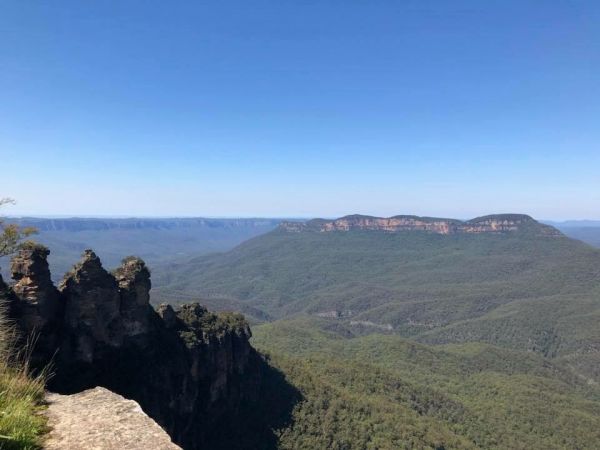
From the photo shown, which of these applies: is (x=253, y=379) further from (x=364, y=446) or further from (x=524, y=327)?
(x=524, y=327)

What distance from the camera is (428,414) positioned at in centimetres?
7894

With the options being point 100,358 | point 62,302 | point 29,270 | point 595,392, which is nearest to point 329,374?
point 100,358

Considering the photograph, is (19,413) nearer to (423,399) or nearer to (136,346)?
(136,346)

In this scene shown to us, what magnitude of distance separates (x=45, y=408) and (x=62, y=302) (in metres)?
30.4

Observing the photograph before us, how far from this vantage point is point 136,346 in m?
41.7

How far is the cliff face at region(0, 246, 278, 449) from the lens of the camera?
32625 millimetres

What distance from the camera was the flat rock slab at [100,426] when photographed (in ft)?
26.3

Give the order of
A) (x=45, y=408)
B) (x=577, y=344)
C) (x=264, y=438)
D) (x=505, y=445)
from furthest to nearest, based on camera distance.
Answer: (x=577, y=344)
(x=505, y=445)
(x=264, y=438)
(x=45, y=408)

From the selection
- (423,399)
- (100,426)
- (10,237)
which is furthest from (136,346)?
(423,399)

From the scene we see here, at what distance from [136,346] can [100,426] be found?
3594 centimetres

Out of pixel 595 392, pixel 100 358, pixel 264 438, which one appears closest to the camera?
pixel 100 358

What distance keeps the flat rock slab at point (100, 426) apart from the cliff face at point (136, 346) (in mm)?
18824

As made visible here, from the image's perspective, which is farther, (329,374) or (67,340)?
(329,374)

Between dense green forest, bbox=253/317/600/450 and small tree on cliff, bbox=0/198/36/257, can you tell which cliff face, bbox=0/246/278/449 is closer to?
small tree on cliff, bbox=0/198/36/257
